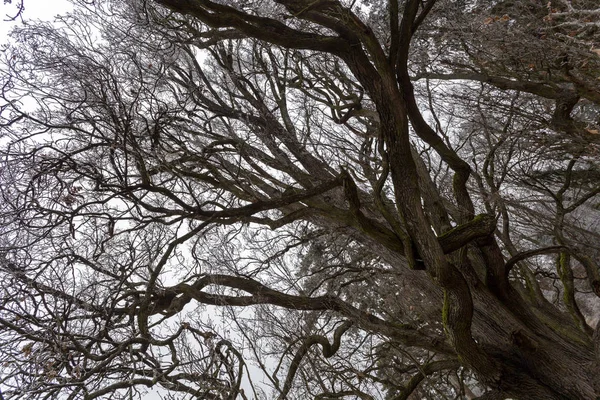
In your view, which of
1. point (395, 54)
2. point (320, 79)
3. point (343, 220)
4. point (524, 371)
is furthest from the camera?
point (320, 79)

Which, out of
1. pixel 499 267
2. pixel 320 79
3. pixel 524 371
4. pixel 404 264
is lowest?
pixel 524 371

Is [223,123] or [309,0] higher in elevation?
[223,123]

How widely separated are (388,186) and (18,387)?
6.46 m

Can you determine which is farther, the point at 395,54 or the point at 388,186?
the point at 388,186

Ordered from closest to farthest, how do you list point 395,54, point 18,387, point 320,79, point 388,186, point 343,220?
point 18,387 < point 395,54 < point 343,220 < point 320,79 < point 388,186

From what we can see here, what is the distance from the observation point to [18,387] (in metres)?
4.12

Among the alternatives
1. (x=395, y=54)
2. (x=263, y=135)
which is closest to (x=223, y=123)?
(x=263, y=135)

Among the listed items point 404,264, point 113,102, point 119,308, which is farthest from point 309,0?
point 119,308

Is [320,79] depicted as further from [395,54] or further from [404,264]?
[404,264]

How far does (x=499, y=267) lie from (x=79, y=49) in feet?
19.6

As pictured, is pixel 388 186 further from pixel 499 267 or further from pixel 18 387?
pixel 18 387

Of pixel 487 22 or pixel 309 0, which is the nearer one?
pixel 309 0

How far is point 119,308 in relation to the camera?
588cm

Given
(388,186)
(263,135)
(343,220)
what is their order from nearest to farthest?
(343,220), (263,135), (388,186)
